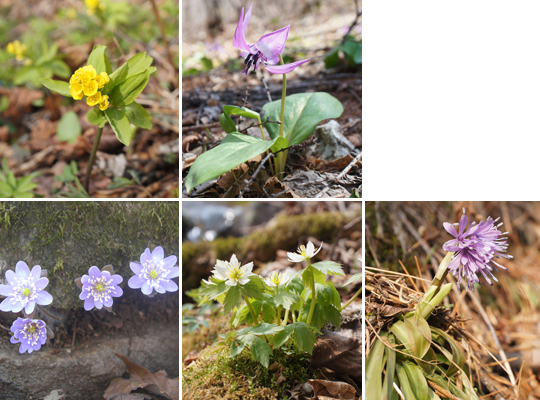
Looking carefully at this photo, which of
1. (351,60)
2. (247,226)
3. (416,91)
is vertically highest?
(351,60)

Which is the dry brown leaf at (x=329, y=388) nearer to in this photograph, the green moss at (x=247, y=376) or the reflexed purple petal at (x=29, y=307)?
the green moss at (x=247, y=376)

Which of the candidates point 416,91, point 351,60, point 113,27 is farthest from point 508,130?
point 113,27

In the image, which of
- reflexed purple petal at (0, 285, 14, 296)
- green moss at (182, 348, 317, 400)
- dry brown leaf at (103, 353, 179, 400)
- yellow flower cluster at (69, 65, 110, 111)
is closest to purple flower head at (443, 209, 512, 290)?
green moss at (182, 348, 317, 400)

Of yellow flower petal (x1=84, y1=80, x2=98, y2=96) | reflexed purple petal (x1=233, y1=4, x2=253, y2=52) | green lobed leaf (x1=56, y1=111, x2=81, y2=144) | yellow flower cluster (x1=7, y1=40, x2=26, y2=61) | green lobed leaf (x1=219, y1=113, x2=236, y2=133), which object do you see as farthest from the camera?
yellow flower cluster (x1=7, y1=40, x2=26, y2=61)

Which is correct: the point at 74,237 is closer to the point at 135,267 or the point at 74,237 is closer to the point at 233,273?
the point at 135,267

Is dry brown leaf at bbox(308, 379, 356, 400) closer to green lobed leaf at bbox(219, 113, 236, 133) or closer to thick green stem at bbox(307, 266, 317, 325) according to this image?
thick green stem at bbox(307, 266, 317, 325)

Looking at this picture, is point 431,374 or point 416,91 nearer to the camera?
point 431,374

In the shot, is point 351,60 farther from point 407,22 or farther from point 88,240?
point 88,240
